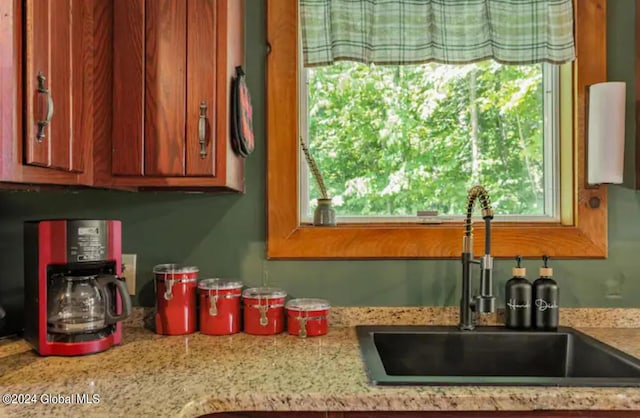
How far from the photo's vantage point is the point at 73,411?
992 millimetres

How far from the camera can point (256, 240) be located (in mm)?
1758

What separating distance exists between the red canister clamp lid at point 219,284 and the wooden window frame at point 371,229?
18cm

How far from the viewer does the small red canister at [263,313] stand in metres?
1.58

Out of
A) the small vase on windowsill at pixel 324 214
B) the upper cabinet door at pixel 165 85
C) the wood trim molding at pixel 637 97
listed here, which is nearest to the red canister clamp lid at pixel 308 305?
the small vase on windowsill at pixel 324 214

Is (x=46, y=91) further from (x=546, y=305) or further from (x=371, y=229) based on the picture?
(x=546, y=305)

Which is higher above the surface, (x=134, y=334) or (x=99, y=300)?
(x=99, y=300)

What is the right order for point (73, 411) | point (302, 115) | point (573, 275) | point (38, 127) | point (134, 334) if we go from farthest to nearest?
point (302, 115), point (573, 275), point (134, 334), point (38, 127), point (73, 411)

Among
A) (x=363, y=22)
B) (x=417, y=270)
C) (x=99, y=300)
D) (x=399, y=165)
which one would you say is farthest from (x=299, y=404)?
(x=363, y=22)

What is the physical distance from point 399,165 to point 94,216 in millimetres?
1115

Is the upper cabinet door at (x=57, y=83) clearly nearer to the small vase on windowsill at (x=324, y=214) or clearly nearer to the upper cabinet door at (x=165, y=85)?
the upper cabinet door at (x=165, y=85)

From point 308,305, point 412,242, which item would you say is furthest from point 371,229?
point 308,305

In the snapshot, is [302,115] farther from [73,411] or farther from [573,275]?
[73,411]

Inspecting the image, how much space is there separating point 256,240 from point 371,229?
0.40 meters

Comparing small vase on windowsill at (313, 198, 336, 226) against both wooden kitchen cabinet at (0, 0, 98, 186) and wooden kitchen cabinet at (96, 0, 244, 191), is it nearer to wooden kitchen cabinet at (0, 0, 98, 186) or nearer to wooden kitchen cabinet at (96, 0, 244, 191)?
wooden kitchen cabinet at (96, 0, 244, 191)
